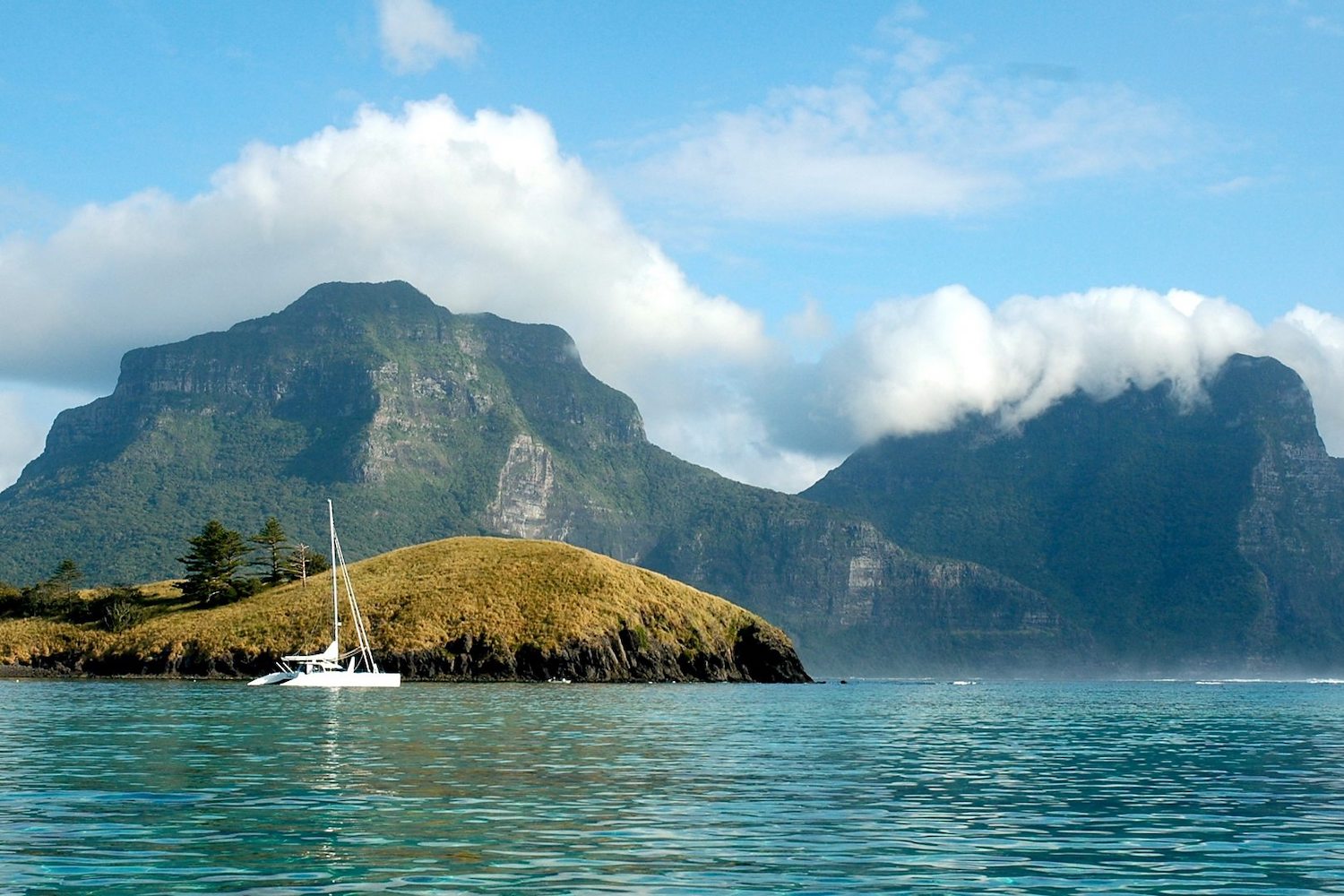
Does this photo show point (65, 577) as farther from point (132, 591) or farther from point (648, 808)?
A: point (648, 808)

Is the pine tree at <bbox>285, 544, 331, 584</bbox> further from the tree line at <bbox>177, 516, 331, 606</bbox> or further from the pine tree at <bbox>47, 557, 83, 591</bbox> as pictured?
the pine tree at <bbox>47, 557, 83, 591</bbox>

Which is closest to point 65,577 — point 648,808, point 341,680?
point 341,680

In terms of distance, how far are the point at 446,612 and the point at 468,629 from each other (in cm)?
484

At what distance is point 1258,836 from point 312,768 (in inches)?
1016

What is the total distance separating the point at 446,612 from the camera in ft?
493

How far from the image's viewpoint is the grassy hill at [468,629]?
5620 inches

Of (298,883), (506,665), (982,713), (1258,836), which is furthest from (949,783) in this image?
(506,665)

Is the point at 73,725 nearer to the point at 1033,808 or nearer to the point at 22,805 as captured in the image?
the point at 22,805

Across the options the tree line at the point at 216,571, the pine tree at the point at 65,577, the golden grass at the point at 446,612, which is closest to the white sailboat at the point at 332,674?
the golden grass at the point at 446,612

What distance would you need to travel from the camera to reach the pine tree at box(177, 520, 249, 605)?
16375 centimetres

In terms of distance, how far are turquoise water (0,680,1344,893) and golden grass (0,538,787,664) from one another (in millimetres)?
83047

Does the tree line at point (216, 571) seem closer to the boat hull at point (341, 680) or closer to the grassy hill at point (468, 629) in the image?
the grassy hill at point (468, 629)

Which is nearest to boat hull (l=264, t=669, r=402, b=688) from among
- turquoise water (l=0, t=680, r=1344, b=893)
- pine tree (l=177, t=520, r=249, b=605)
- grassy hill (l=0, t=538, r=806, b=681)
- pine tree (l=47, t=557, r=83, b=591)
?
grassy hill (l=0, t=538, r=806, b=681)

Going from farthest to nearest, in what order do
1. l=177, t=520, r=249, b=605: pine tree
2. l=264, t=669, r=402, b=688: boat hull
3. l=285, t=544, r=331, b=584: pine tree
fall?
l=285, t=544, r=331, b=584: pine tree < l=177, t=520, r=249, b=605: pine tree < l=264, t=669, r=402, b=688: boat hull
